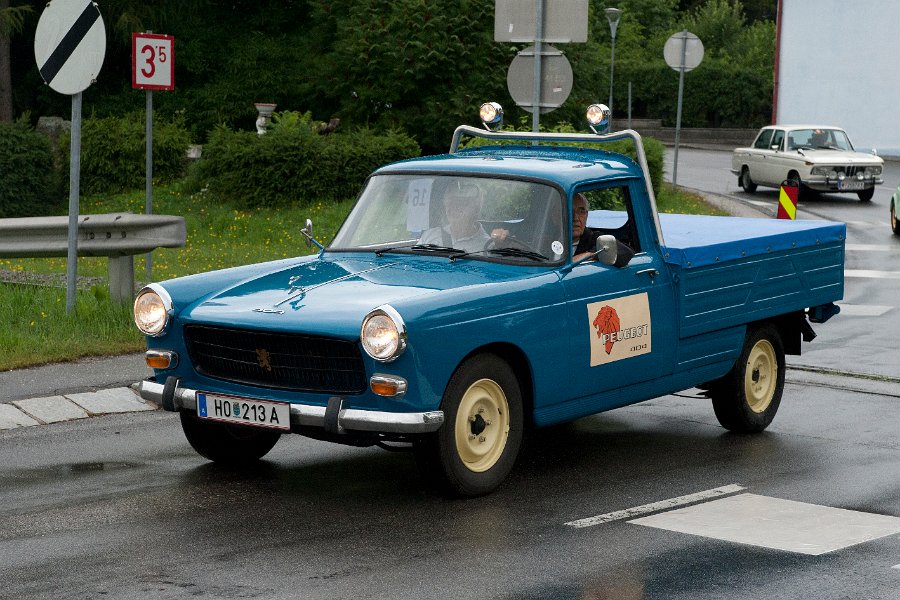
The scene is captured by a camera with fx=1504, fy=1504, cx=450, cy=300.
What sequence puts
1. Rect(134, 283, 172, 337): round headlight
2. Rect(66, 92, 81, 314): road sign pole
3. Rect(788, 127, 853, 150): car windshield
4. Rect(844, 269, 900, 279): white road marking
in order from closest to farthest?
Rect(134, 283, 172, 337): round headlight → Rect(66, 92, 81, 314): road sign pole → Rect(844, 269, 900, 279): white road marking → Rect(788, 127, 853, 150): car windshield

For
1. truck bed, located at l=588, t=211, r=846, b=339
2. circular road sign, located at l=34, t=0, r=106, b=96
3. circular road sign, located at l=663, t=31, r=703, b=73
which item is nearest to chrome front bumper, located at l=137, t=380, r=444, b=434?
truck bed, located at l=588, t=211, r=846, b=339

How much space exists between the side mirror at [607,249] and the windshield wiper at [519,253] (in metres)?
0.32

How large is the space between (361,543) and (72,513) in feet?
4.92

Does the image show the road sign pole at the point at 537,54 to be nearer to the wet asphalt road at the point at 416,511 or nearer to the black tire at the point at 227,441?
the wet asphalt road at the point at 416,511

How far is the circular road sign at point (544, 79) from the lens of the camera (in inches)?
612

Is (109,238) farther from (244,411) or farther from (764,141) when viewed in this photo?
(764,141)

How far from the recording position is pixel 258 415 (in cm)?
734

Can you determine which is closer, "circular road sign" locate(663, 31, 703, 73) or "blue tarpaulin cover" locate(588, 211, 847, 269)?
"blue tarpaulin cover" locate(588, 211, 847, 269)

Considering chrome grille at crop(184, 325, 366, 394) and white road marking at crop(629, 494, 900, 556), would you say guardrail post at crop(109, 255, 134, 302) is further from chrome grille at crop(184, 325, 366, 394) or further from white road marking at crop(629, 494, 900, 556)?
white road marking at crop(629, 494, 900, 556)

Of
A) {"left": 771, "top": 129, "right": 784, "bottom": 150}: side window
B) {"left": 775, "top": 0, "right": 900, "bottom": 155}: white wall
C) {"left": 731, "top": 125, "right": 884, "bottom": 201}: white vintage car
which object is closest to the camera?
{"left": 731, "top": 125, "right": 884, "bottom": 201}: white vintage car

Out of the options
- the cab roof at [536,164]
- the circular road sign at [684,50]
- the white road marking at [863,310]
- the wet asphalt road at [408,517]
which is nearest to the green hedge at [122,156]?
the circular road sign at [684,50]

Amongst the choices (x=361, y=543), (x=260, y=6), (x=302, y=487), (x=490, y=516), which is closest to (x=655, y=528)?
(x=490, y=516)

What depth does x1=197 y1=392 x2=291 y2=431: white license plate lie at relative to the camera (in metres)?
7.25

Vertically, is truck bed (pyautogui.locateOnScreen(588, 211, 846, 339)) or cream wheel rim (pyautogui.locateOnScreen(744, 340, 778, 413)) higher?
truck bed (pyautogui.locateOnScreen(588, 211, 846, 339))
